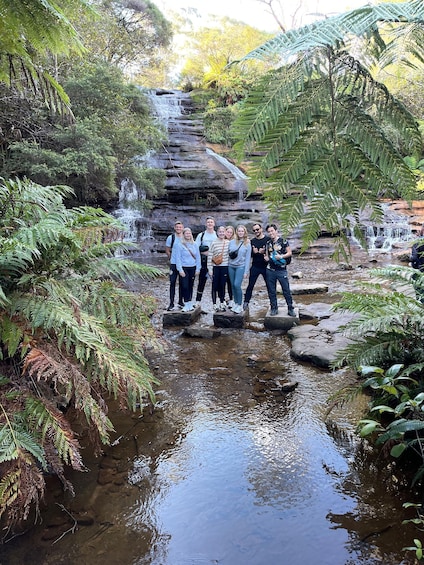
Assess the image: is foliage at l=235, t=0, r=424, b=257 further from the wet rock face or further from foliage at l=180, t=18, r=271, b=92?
foliage at l=180, t=18, r=271, b=92

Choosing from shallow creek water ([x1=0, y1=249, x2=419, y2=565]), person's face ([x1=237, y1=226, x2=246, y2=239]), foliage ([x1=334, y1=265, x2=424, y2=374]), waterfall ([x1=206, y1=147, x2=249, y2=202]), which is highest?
waterfall ([x1=206, y1=147, x2=249, y2=202])

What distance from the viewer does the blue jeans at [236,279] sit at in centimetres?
705

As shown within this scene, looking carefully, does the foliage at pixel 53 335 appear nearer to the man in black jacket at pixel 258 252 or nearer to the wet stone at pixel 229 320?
the wet stone at pixel 229 320

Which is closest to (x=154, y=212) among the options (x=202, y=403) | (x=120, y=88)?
(x=120, y=88)

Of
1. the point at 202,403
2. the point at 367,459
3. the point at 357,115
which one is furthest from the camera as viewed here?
the point at 202,403

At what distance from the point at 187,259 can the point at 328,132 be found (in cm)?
588

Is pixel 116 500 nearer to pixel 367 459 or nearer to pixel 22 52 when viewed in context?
pixel 367 459

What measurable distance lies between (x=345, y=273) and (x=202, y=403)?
872 cm

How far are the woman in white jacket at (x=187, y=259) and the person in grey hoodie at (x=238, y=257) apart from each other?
2.09 feet

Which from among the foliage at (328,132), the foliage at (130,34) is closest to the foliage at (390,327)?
the foliage at (328,132)

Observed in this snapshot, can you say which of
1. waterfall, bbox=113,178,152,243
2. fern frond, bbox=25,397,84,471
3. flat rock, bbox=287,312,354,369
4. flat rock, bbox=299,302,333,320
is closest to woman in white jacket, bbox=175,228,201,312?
flat rock, bbox=287,312,354,369

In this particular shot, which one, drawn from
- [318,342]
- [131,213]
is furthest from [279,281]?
[131,213]

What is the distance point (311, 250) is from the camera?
49.6ft

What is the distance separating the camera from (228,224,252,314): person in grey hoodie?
699 centimetres
